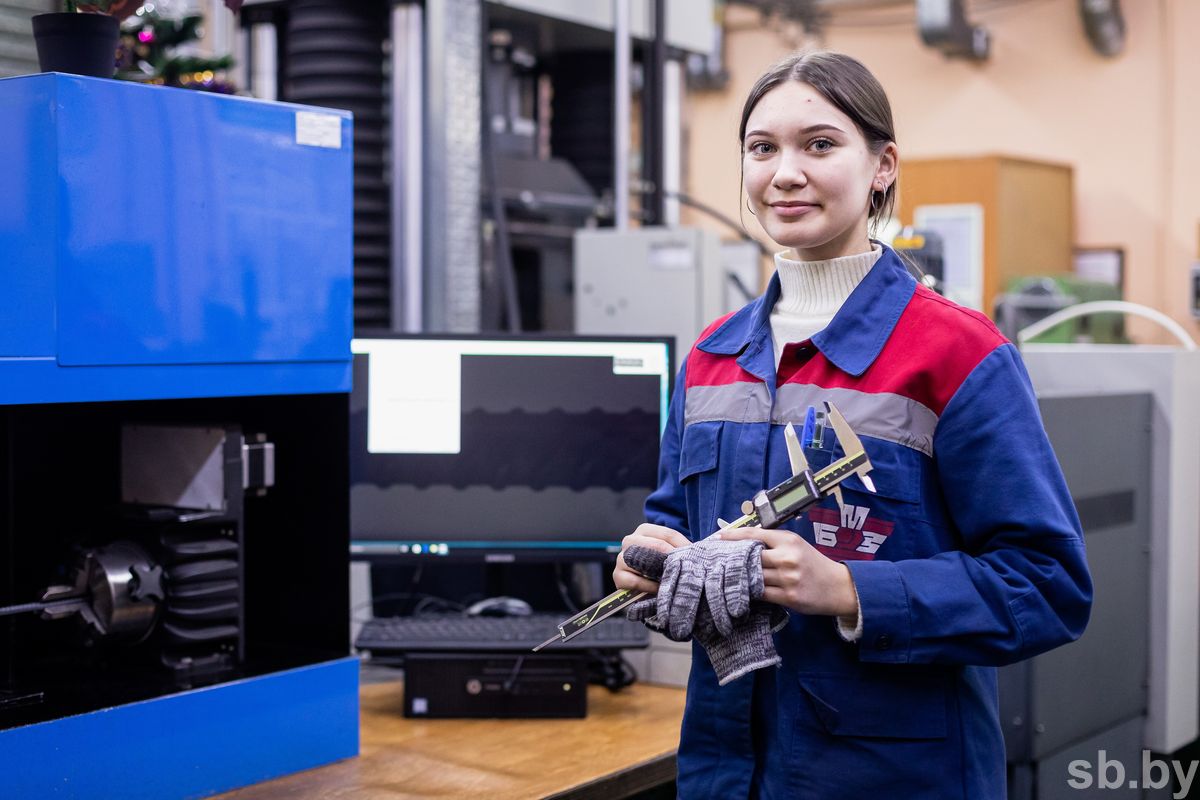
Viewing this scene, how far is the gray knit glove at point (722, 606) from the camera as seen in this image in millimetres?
989

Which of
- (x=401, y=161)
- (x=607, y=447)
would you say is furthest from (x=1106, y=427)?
(x=401, y=161)

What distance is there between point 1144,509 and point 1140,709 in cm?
35

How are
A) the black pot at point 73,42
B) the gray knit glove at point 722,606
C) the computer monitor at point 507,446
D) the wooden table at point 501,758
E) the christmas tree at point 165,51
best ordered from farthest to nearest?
the christmas tree at point 165,51 < the computer monitor at point 507,446 < the wooden table at point 501,758 < the black pot at point 73,42 < the gray knit glove at point 722,606

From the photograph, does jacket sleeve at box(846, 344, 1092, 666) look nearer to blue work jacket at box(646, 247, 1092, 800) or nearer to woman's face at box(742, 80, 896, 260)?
blue work jacket at box(646, 247, 1092, 800)

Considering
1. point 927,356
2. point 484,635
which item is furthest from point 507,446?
point 927,356

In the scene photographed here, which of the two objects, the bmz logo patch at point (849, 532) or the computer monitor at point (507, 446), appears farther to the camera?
the computer monitor at point (507, 446)

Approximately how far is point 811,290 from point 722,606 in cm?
33

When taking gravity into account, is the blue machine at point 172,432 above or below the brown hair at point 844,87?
below

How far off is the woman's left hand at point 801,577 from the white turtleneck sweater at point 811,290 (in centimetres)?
20

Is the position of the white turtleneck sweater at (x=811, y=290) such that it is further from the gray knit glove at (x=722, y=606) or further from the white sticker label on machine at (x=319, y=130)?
the white sticker label on machine at (x=319, y=130)

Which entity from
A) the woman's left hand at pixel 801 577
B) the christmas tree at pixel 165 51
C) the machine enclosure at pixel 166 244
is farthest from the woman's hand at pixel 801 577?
the christmas tree at pixel 165 51

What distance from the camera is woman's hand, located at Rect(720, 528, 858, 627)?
1.00m

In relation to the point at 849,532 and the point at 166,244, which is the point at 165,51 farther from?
the point at 849,532

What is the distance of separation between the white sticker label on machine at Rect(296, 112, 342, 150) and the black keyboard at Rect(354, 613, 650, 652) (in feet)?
2.16
